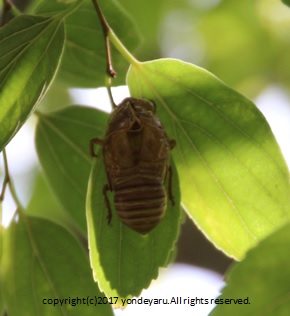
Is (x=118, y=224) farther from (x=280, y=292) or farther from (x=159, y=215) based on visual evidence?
(x=280, y=292)

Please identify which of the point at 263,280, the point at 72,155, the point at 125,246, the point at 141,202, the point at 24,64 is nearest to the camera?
the point at 263,280

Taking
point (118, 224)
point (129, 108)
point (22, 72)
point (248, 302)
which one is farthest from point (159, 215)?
point (248, 302)

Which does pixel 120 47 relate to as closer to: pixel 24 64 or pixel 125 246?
pixel 24 64

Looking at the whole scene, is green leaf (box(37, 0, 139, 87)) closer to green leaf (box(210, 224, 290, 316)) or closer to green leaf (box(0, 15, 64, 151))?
green leaf (box(0, 15, 64, 151))

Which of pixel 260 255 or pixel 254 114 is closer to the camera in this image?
pixel 260 255

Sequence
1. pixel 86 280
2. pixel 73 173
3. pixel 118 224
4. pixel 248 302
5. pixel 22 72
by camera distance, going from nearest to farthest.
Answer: pixel 248 302 → pixel 22 72 → pixel 118 224 → pixel 86 280 → pixel 73 173

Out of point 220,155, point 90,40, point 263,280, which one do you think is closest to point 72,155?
point 90,40
